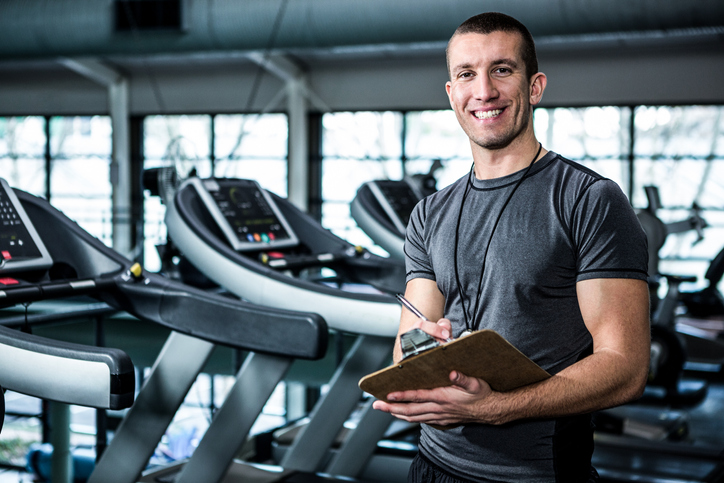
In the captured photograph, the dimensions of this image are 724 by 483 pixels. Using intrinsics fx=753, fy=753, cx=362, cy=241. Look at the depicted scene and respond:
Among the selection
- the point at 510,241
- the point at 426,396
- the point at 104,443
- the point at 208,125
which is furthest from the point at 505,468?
the point at 208,125

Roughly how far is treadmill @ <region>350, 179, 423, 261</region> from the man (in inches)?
91.3

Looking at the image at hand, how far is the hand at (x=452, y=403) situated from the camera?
98cm

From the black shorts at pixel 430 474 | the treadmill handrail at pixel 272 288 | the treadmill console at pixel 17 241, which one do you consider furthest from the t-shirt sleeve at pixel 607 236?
the treadmill console at pixel 17 241

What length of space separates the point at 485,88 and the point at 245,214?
1.78m

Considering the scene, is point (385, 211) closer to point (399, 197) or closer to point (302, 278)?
point (399, 197)

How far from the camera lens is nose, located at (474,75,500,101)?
1069mm

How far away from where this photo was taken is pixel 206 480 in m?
2.14

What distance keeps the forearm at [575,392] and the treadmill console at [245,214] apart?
1.66 meters

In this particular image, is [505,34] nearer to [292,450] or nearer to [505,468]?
[505,468]

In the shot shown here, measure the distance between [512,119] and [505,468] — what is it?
50 cm

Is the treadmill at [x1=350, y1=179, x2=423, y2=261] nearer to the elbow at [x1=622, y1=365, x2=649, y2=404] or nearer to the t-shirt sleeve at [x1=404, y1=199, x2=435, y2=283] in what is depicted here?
the t-shirt sleeve at [x1=404, y1=199, x2=435, y2=283]

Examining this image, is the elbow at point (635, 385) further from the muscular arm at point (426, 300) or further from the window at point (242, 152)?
the window at point (242, 152)

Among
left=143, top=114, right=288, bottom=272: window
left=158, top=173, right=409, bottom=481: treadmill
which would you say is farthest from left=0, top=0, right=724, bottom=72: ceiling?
left=143, top=114, right=288, bottom=272: window

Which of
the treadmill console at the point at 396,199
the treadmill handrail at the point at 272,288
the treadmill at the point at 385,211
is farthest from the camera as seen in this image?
the treadmill console at the point at 396,199
